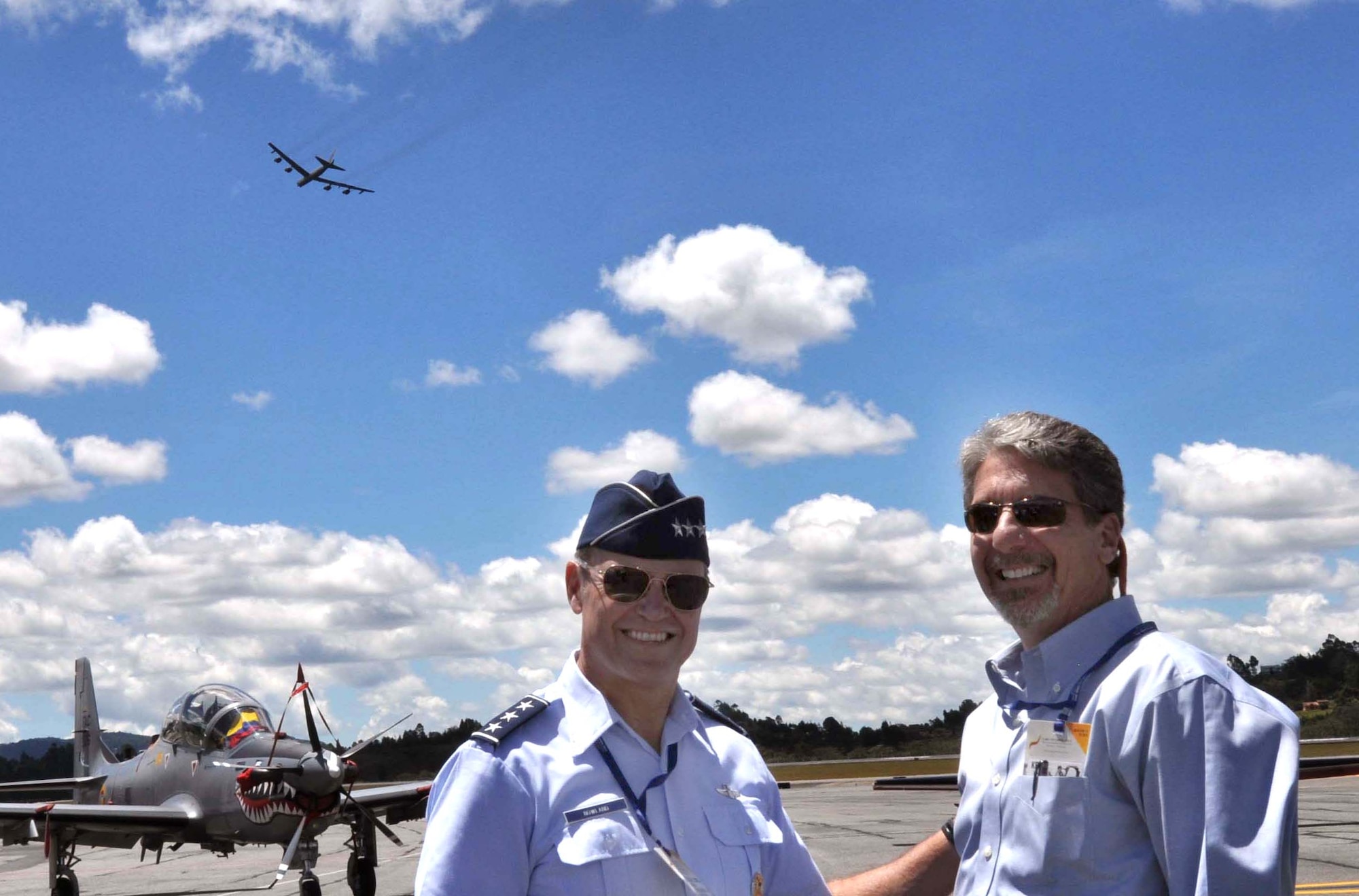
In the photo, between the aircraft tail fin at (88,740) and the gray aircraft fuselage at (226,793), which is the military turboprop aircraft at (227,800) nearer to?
the gray aircraft fuselage at (226,793)

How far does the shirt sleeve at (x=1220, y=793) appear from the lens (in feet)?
8.02

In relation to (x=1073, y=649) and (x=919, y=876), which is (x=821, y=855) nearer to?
(x=919, y=876)

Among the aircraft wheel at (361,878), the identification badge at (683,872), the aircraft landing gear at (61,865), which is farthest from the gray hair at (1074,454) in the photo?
the aircraft landing gear at (61,865)

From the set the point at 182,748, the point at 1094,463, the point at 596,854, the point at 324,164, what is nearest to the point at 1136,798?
the point at 1094,463

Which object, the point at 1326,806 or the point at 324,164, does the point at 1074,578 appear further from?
the point at 324,164

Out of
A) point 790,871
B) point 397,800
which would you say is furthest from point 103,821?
point 790,871

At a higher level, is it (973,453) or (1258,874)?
(973,453)

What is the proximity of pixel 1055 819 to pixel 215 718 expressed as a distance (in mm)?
17612

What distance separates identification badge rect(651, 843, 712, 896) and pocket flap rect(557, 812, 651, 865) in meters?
0.03

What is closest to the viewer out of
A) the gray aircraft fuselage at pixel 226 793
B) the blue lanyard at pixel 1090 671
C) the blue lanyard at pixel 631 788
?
the blue lanyard at pixel 631 788

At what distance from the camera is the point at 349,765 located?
16422 mm

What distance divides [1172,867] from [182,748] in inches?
740

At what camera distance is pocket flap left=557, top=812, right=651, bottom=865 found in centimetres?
254

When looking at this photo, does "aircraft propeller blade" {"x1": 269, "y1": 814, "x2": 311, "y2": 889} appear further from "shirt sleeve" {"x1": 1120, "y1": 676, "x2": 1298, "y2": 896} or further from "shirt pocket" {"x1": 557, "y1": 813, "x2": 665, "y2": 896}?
"shirt sleeve" {"x1": 1120, "y1": 676, "x2": 1298, "y2": 896}
